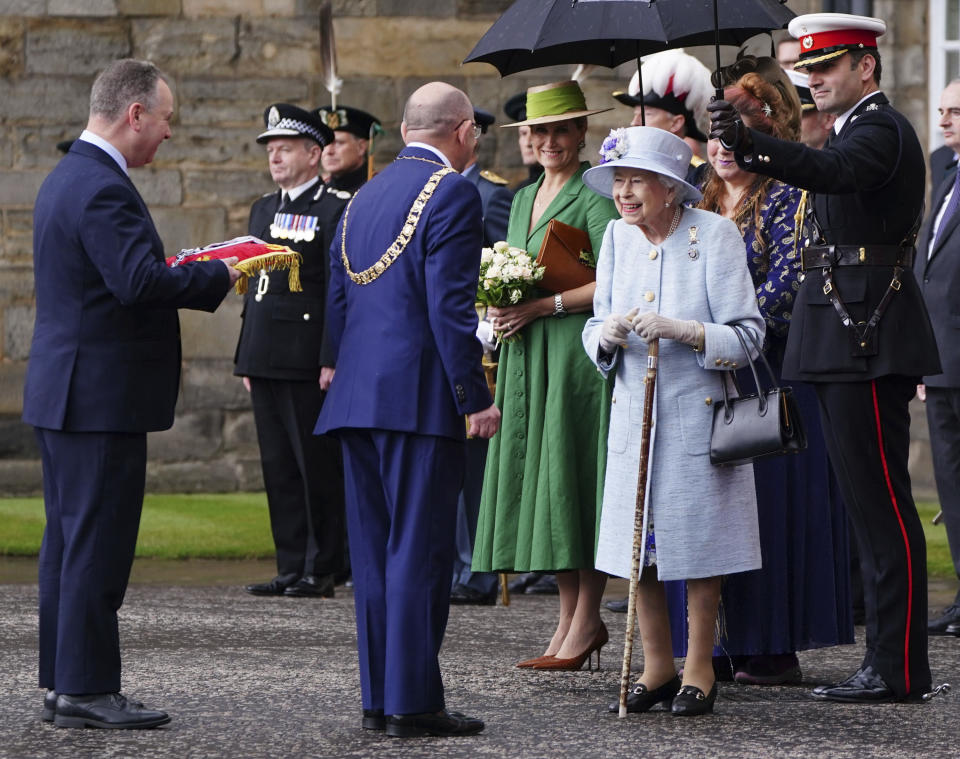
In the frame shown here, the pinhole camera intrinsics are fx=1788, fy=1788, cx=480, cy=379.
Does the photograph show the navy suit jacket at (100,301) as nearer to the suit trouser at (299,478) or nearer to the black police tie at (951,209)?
the suit trouser at (299,478)

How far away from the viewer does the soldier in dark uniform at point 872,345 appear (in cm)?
543

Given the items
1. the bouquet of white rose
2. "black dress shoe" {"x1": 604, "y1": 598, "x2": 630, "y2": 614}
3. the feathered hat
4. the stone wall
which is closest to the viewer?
the bouquet of white rose

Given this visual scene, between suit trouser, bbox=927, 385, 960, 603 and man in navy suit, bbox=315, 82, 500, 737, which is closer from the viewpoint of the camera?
man in navy suit, bbox=315, 82, 500, 737

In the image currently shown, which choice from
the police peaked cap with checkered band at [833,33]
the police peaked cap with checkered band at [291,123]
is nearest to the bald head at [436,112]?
the police peaked cap with checkered band at [833,33]

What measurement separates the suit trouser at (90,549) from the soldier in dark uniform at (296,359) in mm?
3084

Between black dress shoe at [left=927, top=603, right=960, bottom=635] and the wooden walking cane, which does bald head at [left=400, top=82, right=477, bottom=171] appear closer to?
the wooden walking cane

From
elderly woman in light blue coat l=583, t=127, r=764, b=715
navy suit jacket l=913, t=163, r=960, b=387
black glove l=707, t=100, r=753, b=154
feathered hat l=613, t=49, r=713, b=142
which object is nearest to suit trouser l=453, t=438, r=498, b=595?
feathered hat l=613, t=49, r=713, b=142

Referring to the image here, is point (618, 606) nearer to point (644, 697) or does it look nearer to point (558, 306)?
point (558, 306)

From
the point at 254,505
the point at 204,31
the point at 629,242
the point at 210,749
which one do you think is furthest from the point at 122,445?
the point at 204,31

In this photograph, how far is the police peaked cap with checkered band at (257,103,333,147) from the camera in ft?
27.4

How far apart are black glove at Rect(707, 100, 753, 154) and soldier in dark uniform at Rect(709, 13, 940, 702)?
1.77ft

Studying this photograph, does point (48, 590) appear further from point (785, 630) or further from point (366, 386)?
point (785, 630)

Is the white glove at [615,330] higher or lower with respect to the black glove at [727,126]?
lower

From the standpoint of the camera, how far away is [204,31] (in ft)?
37.4
